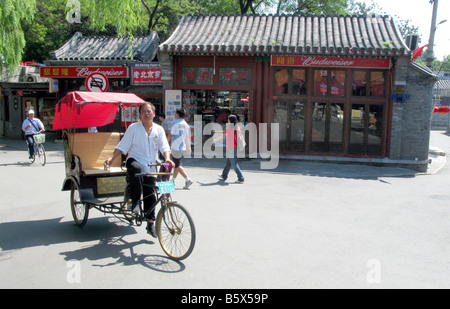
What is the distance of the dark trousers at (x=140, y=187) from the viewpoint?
566cm

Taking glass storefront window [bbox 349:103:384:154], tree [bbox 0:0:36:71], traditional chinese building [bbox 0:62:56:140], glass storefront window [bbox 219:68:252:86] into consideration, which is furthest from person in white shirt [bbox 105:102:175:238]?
traditional chinese building [bbox 0:62:56:140]

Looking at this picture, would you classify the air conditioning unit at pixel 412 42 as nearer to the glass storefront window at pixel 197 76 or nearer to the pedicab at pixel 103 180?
the glass storefront window at pixel 197 76

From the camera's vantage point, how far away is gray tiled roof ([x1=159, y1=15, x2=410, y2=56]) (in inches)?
534

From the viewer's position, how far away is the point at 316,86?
566 inches

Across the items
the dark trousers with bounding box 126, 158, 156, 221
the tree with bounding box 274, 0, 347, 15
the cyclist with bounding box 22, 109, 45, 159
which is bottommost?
the dark trousers with bounding box 126, 158, 156, 221

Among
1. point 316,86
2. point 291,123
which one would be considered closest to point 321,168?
point 291,123

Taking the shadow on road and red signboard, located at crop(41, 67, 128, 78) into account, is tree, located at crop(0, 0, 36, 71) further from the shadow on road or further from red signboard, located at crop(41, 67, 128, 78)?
red signboard, located at crop(41, 67, 128, 78)

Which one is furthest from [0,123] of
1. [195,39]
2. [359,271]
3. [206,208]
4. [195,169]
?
[359,271]

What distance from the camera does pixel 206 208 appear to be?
25.6 ft

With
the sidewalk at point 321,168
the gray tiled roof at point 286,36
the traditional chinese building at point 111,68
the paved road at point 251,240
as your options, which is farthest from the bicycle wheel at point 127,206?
the traditional chinese building at point 111,68

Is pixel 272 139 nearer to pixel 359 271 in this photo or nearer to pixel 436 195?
pixel 436 195

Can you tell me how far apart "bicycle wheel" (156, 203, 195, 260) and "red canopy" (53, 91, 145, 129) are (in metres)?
2.26

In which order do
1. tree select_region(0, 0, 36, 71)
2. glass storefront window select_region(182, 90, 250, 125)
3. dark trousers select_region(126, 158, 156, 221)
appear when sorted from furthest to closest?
glass storefront window select_region(182, 90, 250, 125)
tree select_region(0, 0, 36, 71)
dark trousers select_region(126, 158, 156, 221)
